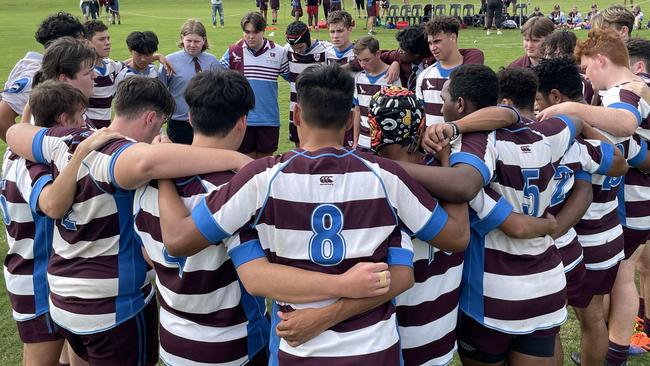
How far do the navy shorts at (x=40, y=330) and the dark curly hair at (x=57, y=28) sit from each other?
2.82 metres

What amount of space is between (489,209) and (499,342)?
2.42ft

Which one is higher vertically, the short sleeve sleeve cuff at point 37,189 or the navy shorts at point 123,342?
the short sleeve sleeve cuff at point 37,189

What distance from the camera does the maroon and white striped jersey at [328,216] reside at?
7.43ft

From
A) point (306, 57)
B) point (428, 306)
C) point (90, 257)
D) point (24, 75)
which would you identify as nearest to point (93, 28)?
point (24, 75)

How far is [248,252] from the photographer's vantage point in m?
2.38

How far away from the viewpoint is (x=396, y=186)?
233 cm

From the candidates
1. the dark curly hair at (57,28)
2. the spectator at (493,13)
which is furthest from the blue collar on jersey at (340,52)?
the spectator at (493,13)

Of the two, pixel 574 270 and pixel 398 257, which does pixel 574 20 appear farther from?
pixel 398 257

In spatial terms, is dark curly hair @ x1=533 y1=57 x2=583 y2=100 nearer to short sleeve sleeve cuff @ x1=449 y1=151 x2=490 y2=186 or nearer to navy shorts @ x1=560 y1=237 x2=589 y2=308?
navy shorts @ x1=560 y1=237 x2=589 y2=308

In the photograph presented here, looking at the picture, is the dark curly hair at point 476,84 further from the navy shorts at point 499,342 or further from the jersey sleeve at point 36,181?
the jersey sleeve at point 36,181

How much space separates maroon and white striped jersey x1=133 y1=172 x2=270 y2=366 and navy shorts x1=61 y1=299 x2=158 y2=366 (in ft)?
1.51

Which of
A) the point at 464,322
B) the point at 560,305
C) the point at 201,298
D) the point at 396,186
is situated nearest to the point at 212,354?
the point at 201,298

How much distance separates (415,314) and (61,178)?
177 cm

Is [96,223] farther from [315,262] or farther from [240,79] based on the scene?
[315,262]
